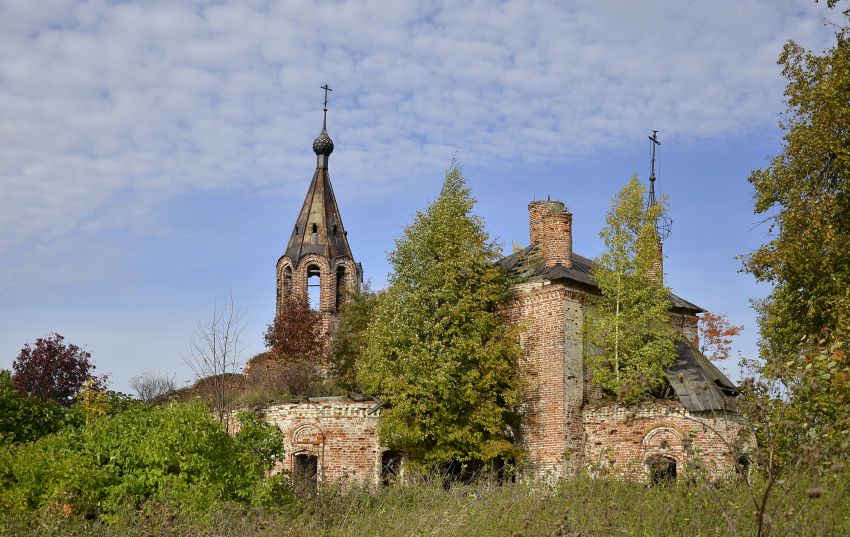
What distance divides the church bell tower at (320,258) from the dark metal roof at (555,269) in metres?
10.7

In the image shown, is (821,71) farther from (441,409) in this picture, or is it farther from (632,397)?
(441,409)

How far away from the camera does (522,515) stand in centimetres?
911

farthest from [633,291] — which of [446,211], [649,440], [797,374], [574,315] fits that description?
[797,374]

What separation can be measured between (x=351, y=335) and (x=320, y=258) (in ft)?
26.2

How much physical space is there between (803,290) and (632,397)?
6.31 metres

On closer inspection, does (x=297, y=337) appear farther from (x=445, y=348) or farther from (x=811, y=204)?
(x=811, y=204)

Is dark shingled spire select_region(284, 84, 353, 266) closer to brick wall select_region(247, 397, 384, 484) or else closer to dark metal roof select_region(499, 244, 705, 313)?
dark metal roof select_region(499, 244, 705, 313)

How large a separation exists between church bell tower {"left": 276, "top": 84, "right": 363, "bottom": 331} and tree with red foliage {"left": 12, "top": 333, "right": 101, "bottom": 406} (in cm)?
983

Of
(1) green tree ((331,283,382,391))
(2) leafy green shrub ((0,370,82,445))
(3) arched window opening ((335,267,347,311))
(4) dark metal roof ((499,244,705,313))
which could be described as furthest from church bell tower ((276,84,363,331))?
(2) leafy green shrub ((0,370,82,445))

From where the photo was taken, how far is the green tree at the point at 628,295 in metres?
22.6

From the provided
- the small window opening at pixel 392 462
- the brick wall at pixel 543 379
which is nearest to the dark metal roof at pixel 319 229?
the brick wall at pixel 543 379

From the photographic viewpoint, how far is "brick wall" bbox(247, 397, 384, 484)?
875 inches

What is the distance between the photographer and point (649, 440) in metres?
21.2

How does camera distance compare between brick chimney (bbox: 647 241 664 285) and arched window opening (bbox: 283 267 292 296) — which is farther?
arched window opening (bbox: 283 267 292 296)
